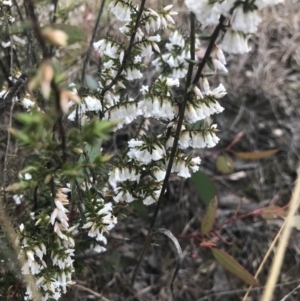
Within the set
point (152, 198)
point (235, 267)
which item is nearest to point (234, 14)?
point (152, 198)

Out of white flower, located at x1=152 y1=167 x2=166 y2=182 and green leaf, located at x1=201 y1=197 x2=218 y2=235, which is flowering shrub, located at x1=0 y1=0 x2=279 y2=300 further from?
green leaf, located at x1=201 y1=197 x2=218 y2=235

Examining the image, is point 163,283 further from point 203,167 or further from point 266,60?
point 266,60

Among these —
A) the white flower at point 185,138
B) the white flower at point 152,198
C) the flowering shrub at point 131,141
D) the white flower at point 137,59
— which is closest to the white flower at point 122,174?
the flowering shrub at point 131,141

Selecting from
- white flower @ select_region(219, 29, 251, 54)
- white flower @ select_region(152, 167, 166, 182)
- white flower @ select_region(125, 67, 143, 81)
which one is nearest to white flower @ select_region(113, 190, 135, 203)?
white flower @ select_region(152, 167, 166, 182)

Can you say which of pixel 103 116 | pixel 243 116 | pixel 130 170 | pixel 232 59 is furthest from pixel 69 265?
pixel 232 59

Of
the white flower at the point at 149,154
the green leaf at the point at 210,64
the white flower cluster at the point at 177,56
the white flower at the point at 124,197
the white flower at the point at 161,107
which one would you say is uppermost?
the white flower cluster at the point at 177,56

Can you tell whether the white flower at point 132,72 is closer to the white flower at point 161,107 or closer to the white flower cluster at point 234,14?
the white flower at point 161,107
